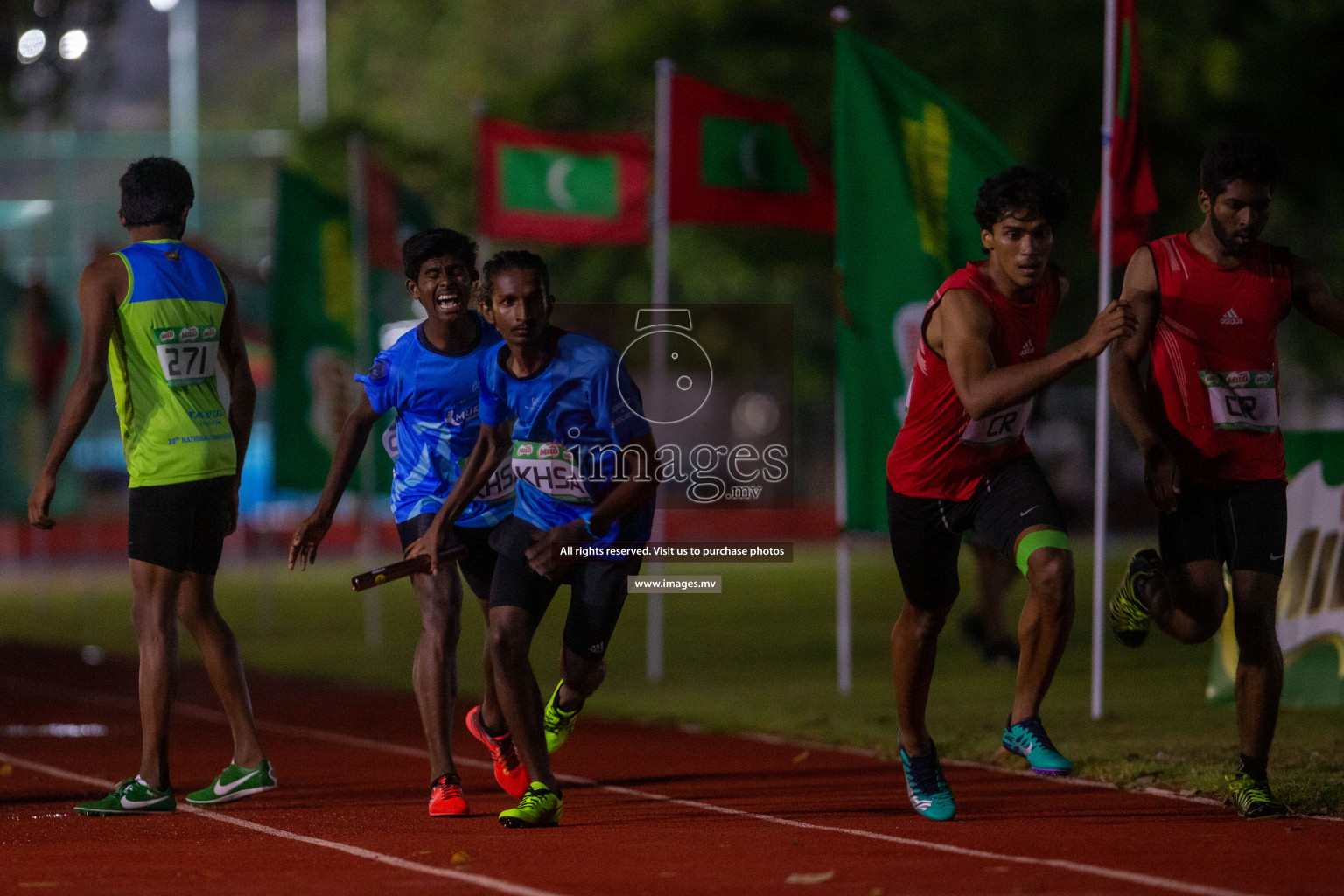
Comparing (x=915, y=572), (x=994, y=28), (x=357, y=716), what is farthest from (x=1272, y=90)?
(x=915, y=572)

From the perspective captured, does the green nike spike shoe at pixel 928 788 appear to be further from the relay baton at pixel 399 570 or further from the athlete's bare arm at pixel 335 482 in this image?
the athlete's bare arm at pixel 335 482

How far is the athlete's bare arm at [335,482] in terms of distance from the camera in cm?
724

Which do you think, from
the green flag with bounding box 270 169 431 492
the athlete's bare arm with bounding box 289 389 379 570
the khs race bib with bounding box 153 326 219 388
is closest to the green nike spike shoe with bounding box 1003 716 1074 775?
the athlete's bare arm with bounding box 289 389 379 570

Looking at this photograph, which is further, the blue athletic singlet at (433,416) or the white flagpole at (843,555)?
the white flagpole at (843,555)

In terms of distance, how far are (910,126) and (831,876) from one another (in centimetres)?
629

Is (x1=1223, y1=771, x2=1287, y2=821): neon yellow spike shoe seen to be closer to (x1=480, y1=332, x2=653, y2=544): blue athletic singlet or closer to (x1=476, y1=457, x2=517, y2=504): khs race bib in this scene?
(x1=480, y1=332, x2=653, y2=544): blue athletic singlet

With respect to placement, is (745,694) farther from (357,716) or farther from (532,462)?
(532,462)

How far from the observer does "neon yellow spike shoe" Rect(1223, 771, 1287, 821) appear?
22.9ft

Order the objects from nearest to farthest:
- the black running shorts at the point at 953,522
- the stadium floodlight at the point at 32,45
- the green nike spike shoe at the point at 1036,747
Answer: the green nike spike shoe at the point at 1036,747
the black running shorts at the point at 953,522
the stadium floodlight at the point at 32,45

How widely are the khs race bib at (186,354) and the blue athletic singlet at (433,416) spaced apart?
26.2 inches

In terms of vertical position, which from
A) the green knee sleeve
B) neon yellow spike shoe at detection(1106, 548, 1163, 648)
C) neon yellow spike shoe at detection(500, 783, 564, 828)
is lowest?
neon yellow spike shoe at detection(500, 783, 564, 828)

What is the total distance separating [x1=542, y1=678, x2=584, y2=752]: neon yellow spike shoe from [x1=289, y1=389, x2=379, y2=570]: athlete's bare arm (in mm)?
1183

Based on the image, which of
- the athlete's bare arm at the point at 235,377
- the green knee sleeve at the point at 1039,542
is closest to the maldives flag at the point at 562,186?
the athlete's bare arm at the point at 235,377

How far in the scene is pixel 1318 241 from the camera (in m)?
32.0
